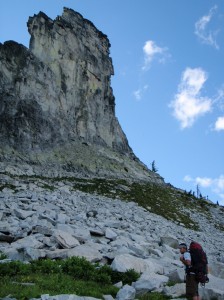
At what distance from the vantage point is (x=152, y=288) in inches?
540

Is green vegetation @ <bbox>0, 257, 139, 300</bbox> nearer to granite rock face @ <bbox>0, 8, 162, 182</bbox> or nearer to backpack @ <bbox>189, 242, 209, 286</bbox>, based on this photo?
backpack @ <bbox>189, 242, 209, 286</bbox>

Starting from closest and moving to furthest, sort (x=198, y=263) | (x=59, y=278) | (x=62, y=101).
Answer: (x=198, y=263) → (x=59, y=278) → (x=62, y=101)

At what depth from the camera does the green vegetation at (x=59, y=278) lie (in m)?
12.4

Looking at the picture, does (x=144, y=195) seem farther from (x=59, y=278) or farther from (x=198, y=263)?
(x=198, y=263)

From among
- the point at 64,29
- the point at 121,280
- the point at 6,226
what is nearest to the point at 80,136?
the point at 64,29

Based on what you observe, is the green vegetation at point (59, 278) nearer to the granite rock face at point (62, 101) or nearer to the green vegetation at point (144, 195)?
the green vegetation at point (144, 195)

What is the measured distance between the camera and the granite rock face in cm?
6944

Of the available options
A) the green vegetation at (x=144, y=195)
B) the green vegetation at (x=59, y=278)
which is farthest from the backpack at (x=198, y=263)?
the green vegetation at (x=144, y=195)

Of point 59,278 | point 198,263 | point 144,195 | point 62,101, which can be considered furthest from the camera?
point 62,101

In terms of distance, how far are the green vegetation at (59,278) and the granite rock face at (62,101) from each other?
1913 inches

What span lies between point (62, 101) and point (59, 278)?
71.6 metres

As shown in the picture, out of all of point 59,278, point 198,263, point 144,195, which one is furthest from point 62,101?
point 198,263

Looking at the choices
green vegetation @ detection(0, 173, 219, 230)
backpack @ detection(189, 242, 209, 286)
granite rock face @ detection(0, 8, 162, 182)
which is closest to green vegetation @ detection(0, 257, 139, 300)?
backpack @ detection(189, 242, 209, 286)

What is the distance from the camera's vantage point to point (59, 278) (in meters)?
14.2
